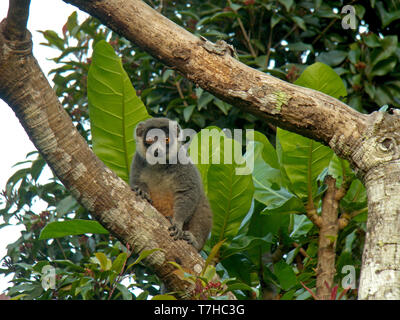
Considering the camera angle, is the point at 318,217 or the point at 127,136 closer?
the point at 318,217

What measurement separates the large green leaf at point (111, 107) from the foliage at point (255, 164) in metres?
0.06

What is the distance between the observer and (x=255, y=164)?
11.2 ft

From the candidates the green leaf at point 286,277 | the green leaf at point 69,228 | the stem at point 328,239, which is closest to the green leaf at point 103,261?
the green leaf at point 69,228

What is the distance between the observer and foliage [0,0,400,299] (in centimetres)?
305

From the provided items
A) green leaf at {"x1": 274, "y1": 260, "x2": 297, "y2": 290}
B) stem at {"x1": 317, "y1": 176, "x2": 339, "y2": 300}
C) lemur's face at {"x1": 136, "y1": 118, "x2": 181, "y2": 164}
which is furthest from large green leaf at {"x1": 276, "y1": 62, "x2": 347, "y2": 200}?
lemur's face at {"x1": 136, "y1": 118, "x2": 181, "y2": 164}

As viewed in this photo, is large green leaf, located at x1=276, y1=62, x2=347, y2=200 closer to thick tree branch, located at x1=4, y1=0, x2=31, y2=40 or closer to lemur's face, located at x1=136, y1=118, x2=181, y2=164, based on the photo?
lemur's face, located at x1=136, y1=118, x2=181, y2=164

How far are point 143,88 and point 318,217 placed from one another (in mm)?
3400

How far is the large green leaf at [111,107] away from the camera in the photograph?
3154 mm

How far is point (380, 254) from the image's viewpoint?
1969mm

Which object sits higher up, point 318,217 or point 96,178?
point 96,178

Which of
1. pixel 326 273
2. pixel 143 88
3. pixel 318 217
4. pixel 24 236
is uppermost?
pixel 143 88

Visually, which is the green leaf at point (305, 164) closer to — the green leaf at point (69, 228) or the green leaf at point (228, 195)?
the green leaf at point (228, 195)
